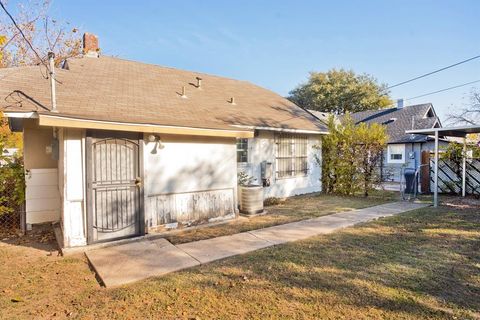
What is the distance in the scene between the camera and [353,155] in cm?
1156

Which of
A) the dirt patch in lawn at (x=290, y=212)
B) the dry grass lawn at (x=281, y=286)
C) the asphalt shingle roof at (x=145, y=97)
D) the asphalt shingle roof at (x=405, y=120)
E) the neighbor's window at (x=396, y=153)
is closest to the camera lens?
the dry grass lawn at (x=281, y=286)

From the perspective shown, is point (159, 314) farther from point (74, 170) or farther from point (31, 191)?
point (31, 191)

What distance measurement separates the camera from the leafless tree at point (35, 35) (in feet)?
46.1

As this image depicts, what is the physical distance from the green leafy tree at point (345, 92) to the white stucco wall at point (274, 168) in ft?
79.5

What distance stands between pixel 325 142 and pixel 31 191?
403 inches

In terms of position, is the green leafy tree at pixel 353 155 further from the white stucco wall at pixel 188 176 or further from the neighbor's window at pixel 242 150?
the white stucco wall at pixel 188 176

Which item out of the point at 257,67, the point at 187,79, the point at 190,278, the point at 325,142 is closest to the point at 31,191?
the point at 190,278

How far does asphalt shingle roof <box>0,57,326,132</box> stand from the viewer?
6.80 m

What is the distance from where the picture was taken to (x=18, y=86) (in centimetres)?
737

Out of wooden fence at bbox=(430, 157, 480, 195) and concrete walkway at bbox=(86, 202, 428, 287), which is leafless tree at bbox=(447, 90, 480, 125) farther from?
concrete walkway at bbox=(86, 202, 428, 287)

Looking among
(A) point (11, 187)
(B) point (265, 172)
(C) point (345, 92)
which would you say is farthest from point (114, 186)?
(C) point (345, 92)

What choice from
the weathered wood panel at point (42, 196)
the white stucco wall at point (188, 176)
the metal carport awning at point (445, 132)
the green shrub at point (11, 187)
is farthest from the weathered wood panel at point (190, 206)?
the metal carport awning at point (445, 132)

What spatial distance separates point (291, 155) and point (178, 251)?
710 cm

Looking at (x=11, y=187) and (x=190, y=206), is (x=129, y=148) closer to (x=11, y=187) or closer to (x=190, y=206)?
(x=190, y=206)
